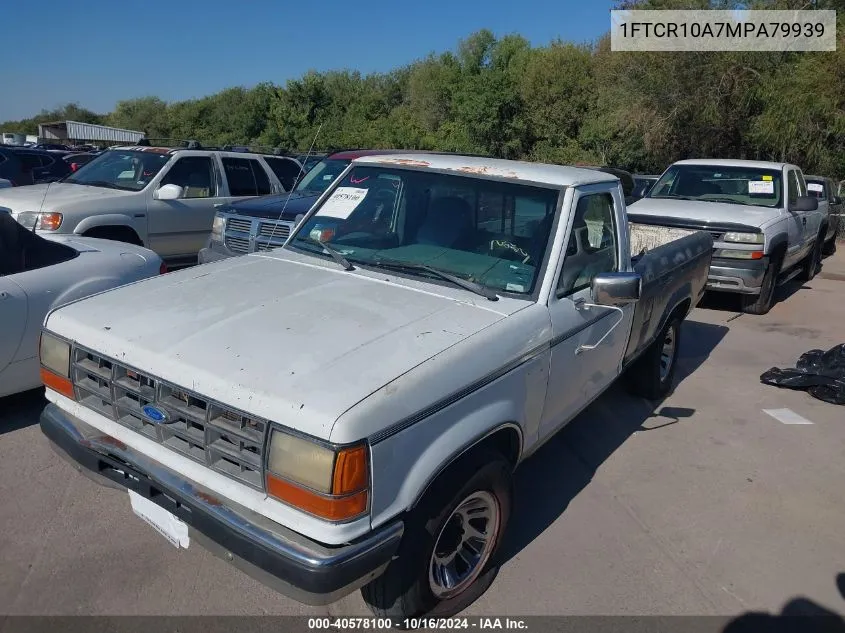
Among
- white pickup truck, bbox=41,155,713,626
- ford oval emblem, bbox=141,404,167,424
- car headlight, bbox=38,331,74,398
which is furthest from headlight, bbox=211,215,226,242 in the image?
ford oval emblem, bbox=141,404,167,424

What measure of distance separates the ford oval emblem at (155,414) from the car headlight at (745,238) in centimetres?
751

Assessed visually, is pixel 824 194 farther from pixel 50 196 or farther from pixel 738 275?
Result: pixel 50 196

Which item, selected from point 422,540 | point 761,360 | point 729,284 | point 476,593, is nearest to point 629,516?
point 476,593

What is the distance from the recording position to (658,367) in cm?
545

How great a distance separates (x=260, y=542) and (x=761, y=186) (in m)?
8.91

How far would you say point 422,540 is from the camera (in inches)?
102

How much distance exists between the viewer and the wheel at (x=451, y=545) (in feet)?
8.51

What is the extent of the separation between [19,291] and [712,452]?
4.82 meters

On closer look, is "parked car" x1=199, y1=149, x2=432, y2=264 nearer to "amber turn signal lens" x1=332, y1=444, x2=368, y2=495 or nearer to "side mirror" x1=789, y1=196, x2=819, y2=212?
"amber turn signal lens" x1=332, y1=444, x2=368, y2=495

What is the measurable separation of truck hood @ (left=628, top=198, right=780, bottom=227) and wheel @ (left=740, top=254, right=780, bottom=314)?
2.05ft

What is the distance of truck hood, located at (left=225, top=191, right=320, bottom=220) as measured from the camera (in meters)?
7.56

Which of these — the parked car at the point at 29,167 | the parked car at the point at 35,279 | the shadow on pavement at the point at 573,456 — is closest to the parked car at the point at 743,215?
the shadow on pavement at the point at 573,456

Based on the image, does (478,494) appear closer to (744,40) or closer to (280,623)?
(280,623)

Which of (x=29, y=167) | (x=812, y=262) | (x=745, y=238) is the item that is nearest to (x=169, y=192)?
(x=745, y=238)
